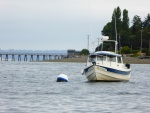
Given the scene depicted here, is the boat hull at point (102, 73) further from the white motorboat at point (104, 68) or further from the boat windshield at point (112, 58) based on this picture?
the boat windshield at point (112, 58)

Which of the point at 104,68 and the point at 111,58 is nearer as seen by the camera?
the point at 104,68

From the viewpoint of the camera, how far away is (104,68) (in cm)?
6869

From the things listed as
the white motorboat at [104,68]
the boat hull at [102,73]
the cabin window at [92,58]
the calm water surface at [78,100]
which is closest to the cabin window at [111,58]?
the white motorboat at [104,68]

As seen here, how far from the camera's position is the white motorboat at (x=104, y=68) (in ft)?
226

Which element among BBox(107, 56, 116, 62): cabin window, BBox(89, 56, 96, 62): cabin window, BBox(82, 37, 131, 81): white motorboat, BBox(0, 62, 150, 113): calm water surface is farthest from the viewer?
BBox(107, 56, 116, 62): cabin window

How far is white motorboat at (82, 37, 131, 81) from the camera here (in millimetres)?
68750

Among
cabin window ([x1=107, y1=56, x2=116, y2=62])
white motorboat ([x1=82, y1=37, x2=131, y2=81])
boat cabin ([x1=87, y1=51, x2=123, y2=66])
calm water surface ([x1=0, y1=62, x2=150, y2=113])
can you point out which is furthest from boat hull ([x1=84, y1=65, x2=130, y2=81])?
calm water surface ([x1=0, y1=62, x2=150, y2=113])

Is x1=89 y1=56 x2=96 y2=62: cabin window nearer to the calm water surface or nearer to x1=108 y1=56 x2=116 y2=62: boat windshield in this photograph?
x1=108 y1=56 x2=116 y2=62: boat windshield

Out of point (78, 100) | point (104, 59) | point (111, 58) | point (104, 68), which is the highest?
point (111, 58)

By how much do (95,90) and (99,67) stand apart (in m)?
9.43

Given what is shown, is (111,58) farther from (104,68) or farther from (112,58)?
(104,68)

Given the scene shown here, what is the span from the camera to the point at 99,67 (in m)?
68.4

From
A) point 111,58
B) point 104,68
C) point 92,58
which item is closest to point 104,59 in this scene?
point 111,58

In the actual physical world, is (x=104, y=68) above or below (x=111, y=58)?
Result: below
